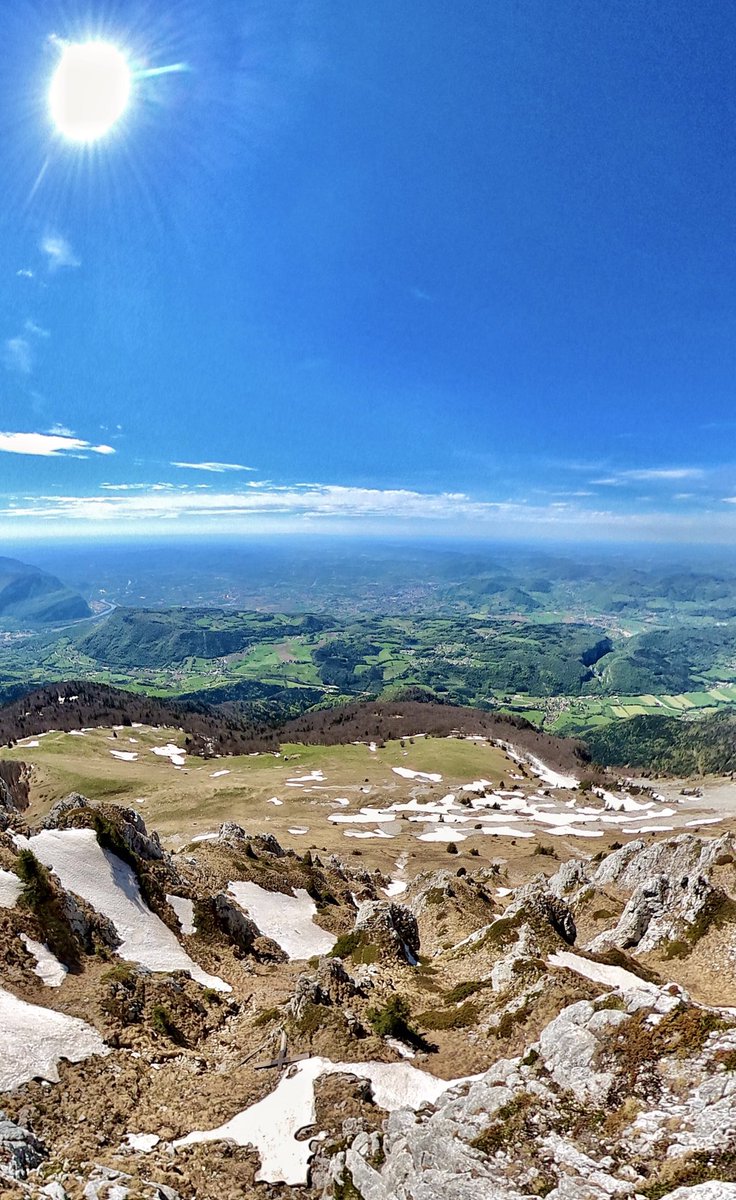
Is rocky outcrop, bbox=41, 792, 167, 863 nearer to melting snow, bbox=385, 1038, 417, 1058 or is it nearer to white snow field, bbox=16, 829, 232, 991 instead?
white snow field, bbox=16, 829, 232, 991

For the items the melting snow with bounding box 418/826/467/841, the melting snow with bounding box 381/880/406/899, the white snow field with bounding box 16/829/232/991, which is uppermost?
the white snow field with bounding box 16/829/232/991

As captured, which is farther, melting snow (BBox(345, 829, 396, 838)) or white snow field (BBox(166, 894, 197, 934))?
melting snow (BBox(345, 829, 396, 838))

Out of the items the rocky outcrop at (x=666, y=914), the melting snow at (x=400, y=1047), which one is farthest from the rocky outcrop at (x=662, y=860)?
the melting snow at (x=400, y=1047)

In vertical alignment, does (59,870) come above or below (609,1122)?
below

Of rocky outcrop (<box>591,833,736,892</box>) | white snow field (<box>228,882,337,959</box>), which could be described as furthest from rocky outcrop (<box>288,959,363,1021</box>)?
rocky outcrop (<box>591,833,736,892</box>)

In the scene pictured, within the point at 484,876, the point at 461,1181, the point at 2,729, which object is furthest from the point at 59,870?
the point at 2,729

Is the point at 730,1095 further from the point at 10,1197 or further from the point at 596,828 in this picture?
the point at 596,828
